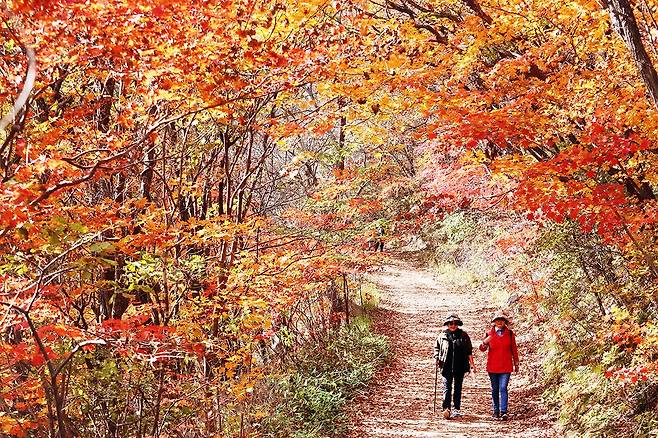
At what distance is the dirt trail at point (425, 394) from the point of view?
9.22 metres

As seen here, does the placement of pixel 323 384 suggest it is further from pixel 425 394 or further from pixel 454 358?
pixel 454 358

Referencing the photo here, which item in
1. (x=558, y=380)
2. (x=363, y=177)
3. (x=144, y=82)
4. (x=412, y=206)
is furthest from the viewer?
(x=412, y=206)

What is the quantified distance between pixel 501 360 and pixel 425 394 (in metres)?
2.56

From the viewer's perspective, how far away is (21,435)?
217 inches

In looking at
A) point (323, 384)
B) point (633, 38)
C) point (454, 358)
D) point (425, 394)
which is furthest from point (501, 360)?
point (633, 38)

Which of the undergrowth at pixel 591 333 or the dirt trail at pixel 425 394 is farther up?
the undergrowth at pixel 591 333

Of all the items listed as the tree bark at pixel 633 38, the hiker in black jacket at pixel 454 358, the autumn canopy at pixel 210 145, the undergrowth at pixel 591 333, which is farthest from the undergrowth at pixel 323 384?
the tree bark at pixel 633 38

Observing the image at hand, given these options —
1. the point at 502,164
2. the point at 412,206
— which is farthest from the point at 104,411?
the point at 412,206

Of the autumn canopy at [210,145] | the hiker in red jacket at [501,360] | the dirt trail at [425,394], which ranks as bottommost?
the dirt trail at [425,394]

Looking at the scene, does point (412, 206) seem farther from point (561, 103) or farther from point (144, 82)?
point (144, 82)

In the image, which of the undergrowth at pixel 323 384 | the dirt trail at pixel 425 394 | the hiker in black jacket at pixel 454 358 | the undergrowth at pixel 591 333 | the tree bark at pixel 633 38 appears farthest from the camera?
the undergrowth at pixel 323 384

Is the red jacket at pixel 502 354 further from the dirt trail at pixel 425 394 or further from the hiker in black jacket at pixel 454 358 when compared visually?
the dirt trail at pixel 425 394

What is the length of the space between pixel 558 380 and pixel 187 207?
7293mm

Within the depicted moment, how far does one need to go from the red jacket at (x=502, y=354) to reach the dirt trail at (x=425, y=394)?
0.85 m
